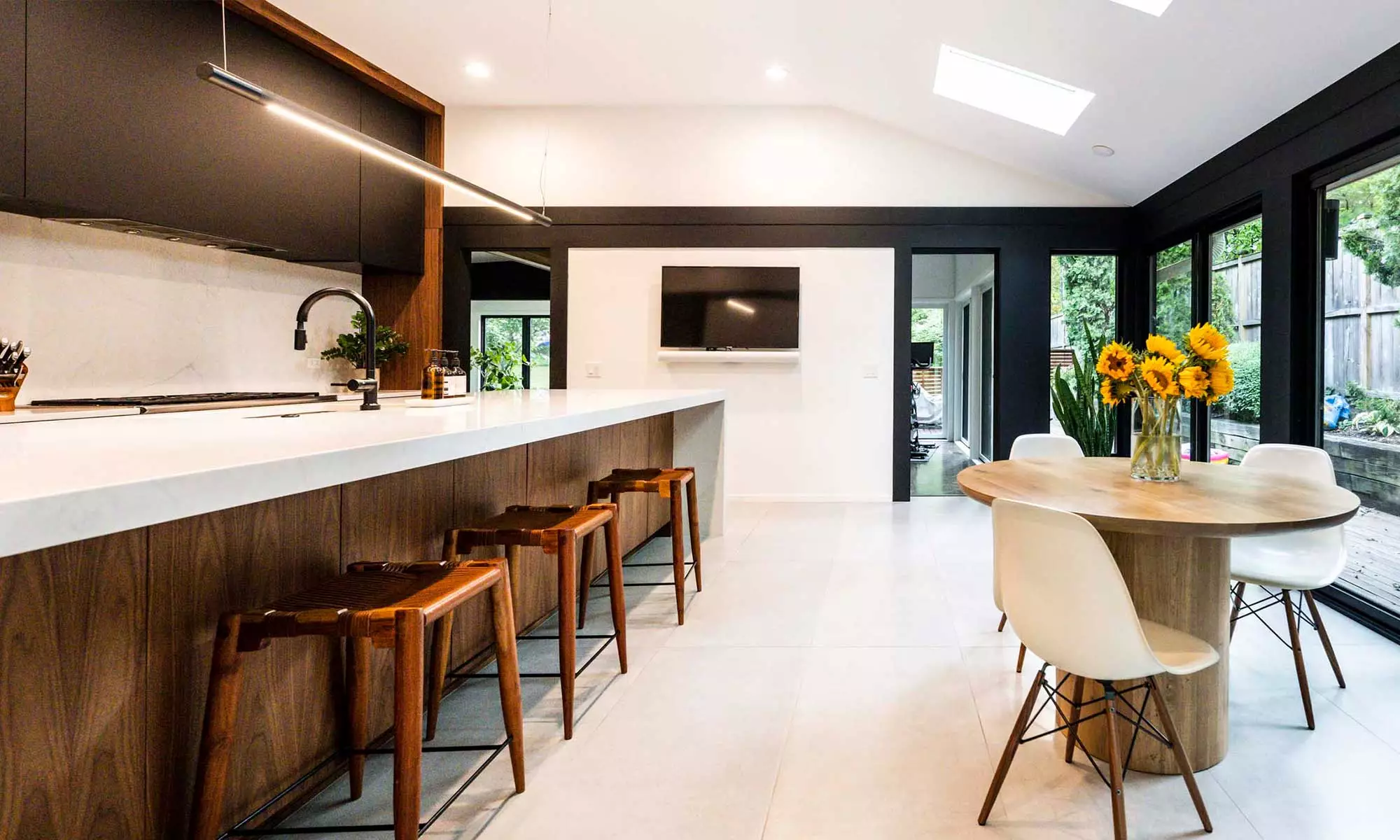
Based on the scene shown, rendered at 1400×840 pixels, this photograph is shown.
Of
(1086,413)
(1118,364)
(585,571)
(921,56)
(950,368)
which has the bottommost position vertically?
(585,571)

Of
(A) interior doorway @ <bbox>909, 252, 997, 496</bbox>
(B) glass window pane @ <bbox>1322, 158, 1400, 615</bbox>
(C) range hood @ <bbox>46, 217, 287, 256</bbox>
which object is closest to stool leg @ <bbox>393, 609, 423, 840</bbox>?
(C) range hood @ <bbox>46, 217, 287, 256</bbox>

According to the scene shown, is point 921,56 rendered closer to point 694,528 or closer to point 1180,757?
point 694,528

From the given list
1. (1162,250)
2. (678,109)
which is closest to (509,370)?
(678,109)

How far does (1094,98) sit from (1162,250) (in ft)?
5.54

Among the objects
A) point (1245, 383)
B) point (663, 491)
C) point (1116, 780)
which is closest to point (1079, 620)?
point (1116, 780)

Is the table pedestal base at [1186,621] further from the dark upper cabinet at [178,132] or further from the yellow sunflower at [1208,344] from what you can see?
the dark upper cabinet at [178,132]

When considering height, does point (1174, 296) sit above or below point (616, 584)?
above

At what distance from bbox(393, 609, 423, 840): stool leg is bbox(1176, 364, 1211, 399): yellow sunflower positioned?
2.05m

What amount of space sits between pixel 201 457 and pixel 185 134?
342 cm

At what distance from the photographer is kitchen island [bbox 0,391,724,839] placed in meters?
1.01

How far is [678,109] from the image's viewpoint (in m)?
6.16

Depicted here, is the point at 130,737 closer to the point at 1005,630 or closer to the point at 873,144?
the point at 1005,630

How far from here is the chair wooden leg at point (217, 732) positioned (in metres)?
1.30

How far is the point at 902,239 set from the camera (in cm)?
602
